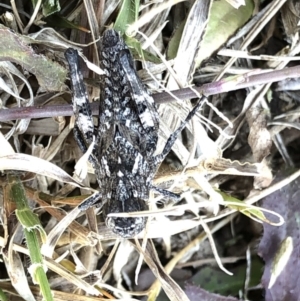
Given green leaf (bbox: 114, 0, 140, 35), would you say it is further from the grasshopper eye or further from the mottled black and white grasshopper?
the grasshopper eye

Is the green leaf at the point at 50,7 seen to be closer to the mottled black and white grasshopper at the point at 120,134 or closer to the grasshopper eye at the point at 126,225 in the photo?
the mottled black and white grasshopper at the point at 120,134

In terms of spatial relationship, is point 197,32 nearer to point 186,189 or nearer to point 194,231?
point 186,189

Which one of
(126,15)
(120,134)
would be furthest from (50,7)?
(120,134)

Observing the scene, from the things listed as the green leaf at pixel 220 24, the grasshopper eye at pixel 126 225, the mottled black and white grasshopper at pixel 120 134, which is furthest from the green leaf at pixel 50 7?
the grasshopper eye at pixel 126 225

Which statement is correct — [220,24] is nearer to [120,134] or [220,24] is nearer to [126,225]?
[120,134]

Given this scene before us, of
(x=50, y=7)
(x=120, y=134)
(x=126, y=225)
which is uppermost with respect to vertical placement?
(x=50, y=7)

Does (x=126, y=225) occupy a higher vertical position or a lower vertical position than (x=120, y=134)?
lower

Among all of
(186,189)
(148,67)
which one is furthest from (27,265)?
(148,67)
